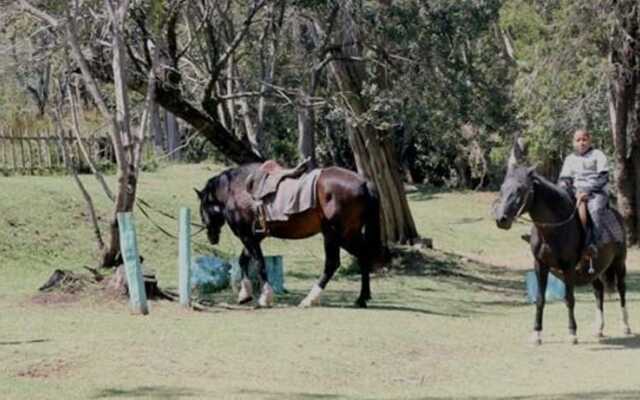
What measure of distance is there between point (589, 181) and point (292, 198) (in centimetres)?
416

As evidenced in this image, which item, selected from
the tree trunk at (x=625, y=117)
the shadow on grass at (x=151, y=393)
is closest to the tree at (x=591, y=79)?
the tree trunk at (x=625, y=117)

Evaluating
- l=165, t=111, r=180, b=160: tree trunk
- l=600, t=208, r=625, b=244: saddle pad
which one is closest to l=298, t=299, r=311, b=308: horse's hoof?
l=600, t=208, r=625, b=244: saddle pad

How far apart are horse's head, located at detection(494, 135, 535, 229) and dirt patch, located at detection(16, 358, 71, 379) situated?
4557mm

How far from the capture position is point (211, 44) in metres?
18.8

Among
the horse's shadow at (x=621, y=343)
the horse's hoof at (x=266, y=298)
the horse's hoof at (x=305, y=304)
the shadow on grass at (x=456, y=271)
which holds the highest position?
the horse's hoof at (x=266, y=298)

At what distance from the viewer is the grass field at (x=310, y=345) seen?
32.0 feet

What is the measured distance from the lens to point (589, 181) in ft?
42.1

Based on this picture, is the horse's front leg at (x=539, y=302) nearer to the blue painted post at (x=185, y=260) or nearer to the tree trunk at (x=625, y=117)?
the blue painted post at (x=185, y=260)

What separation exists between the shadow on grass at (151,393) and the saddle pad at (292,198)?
607 cm

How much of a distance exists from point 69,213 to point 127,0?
9.15m

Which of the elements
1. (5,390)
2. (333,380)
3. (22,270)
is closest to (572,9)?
(22,270)

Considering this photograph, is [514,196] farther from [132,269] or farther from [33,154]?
[33,154]

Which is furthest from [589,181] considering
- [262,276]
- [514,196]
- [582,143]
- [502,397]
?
[262,276]

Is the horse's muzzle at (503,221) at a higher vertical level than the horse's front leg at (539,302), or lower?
higher
